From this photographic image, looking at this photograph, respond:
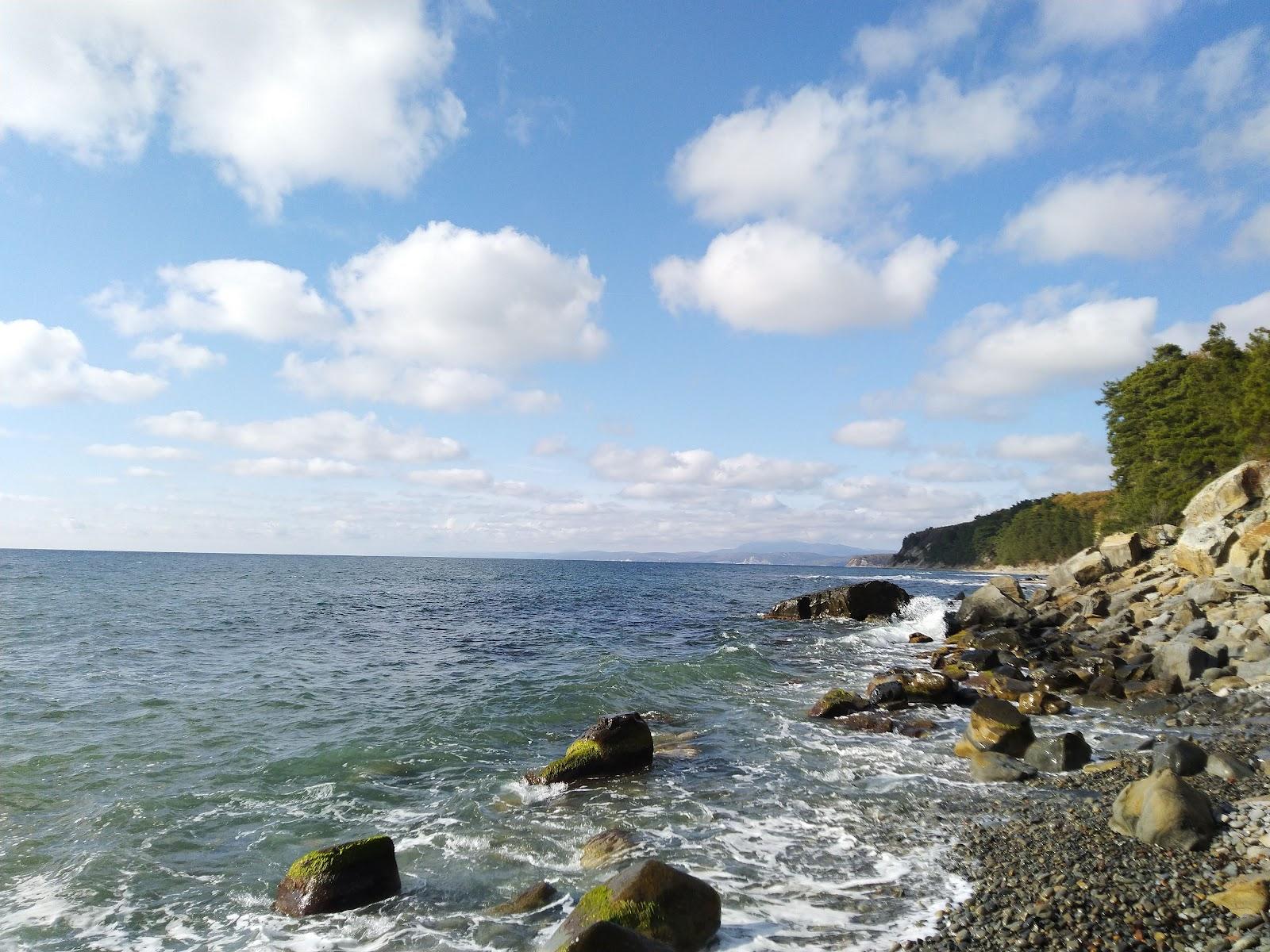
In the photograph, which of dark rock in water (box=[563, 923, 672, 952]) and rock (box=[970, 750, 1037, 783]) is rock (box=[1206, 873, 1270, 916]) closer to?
rock (box=[970, 750, 1037, 783])

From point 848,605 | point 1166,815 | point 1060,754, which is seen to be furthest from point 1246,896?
point 848,605

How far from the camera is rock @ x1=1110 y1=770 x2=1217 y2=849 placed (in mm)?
9648

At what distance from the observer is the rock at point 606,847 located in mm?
10805

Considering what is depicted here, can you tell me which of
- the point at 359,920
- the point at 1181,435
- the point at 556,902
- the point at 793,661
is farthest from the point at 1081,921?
→ the point at 1181,435

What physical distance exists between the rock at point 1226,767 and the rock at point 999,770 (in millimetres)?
2993

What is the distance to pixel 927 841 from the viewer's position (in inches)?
428

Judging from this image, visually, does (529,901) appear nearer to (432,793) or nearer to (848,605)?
(432,793)

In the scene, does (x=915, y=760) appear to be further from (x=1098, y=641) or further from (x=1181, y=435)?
(x=1181, y=435)

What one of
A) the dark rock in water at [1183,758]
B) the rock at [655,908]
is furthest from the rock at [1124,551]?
the rock at [655,908]

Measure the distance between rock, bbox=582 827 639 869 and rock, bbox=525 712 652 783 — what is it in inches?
116

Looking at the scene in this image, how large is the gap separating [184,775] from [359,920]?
8737 millimetres

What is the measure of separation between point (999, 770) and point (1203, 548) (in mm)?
26659

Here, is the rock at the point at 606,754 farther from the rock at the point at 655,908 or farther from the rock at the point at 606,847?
the rock at the point at 655,908

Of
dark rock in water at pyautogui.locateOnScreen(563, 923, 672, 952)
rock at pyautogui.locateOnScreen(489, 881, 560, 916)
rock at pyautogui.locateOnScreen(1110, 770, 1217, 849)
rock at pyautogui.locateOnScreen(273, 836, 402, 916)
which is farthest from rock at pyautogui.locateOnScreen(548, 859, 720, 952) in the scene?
rock at pyautogui.locateOnScreen(1110, 770, 1217, 849)
